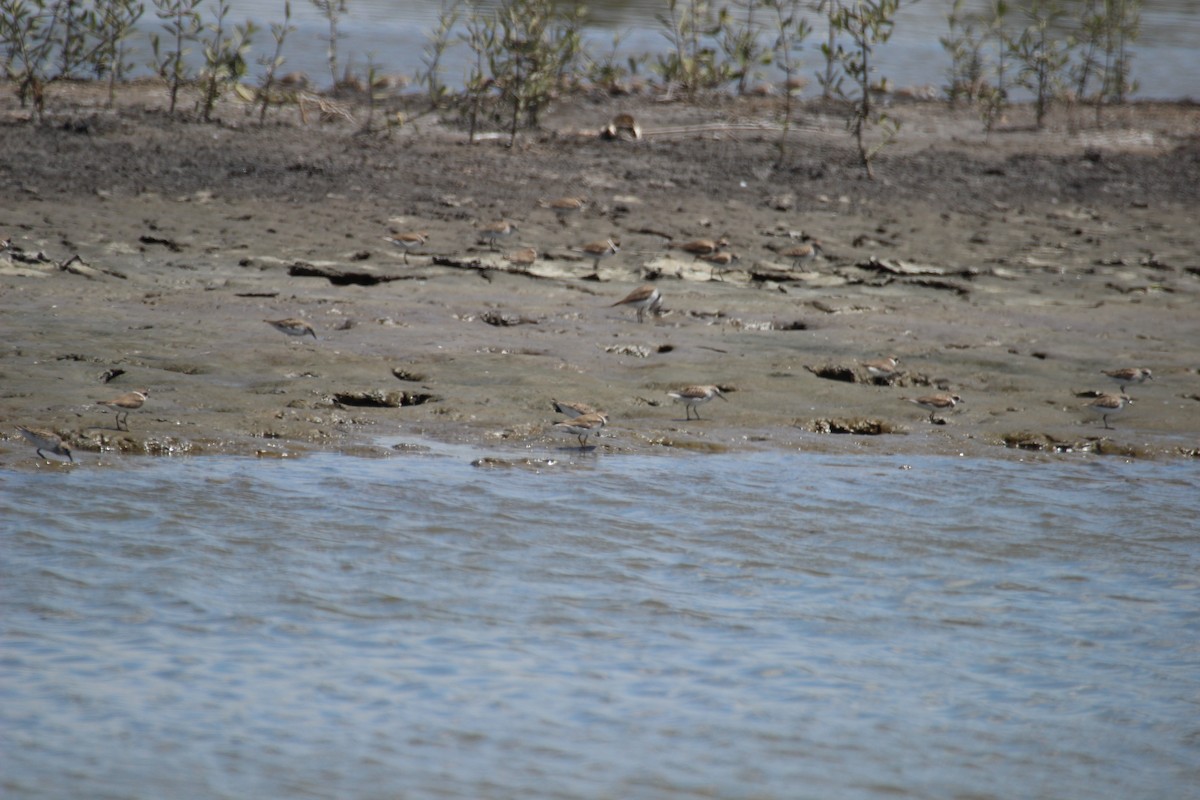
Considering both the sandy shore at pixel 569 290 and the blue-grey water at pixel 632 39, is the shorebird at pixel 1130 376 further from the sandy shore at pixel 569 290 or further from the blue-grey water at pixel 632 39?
the blue-grey water at pixel 632 39

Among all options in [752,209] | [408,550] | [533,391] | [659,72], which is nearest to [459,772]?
[408,550]

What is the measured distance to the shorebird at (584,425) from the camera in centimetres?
883

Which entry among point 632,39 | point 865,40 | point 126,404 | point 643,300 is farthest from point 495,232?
point 632,39

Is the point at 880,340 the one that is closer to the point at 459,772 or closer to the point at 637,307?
the point at 637,307

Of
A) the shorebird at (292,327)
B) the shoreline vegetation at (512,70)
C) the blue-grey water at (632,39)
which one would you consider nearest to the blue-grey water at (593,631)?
the shorebird at (292,327)

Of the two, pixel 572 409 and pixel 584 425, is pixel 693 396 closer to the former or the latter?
pixel 572 409

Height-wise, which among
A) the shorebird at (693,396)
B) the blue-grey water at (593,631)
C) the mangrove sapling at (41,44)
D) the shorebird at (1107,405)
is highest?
the mangrove sapling at (41,44)

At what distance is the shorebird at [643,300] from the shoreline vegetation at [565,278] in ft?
0.15

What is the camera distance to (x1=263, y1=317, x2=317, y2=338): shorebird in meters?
10.2

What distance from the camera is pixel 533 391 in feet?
32.2

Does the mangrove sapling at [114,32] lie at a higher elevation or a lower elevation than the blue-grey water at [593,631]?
higher

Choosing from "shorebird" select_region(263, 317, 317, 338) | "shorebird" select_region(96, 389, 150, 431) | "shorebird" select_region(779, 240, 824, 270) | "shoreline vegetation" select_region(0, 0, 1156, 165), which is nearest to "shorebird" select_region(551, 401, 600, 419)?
"shorebird" select_region(263, 317, 317, 338)

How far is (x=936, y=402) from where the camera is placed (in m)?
10.1

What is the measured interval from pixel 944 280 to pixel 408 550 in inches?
314
